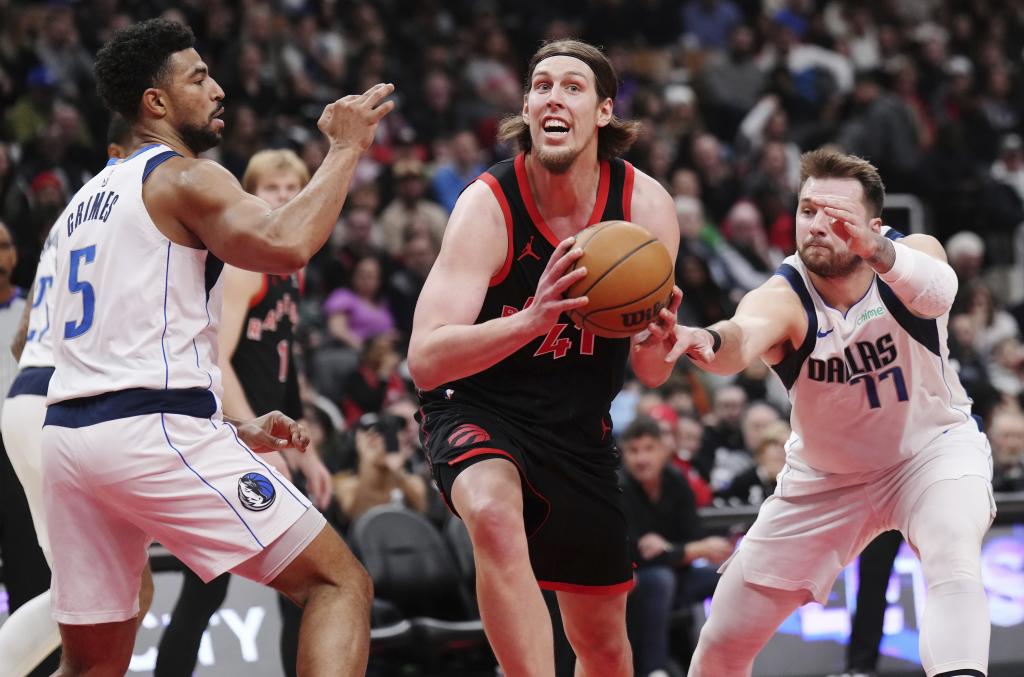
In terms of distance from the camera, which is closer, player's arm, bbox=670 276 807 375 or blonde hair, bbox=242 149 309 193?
player's arm, bbox=670 276 807 375

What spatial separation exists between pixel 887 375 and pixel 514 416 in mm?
1430

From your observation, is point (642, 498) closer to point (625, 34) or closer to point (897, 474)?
point (897, 474)

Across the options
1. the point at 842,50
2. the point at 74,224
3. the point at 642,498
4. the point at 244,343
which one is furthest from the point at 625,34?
the point at 74,224

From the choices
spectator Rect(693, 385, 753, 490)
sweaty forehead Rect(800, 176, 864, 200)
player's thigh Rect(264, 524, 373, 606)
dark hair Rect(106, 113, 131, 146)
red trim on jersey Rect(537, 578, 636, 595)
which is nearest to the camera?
player's thigh Rect(264, 524, 373, 606)

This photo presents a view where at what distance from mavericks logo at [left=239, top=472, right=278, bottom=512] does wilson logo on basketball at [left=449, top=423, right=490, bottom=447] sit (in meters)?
0.85

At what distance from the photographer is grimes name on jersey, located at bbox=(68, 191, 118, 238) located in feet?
14.6

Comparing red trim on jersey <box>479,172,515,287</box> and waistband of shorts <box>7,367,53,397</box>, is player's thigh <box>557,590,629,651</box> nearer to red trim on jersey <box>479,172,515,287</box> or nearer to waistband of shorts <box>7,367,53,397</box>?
red trim on jersey <box>479,172,515,287</box>

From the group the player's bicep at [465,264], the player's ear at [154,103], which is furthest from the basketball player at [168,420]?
the player's bicep at [465,264]

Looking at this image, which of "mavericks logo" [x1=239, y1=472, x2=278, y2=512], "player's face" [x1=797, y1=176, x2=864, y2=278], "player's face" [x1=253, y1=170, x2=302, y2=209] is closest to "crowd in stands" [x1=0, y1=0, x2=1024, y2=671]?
"player's face" [x1=253, y1=170, x2=302, y2=209]

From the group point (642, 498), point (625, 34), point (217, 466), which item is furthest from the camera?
point (625, 34)

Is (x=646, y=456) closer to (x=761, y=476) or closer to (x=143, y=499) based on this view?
(x=761, y=476)

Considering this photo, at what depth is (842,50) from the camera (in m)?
17.5

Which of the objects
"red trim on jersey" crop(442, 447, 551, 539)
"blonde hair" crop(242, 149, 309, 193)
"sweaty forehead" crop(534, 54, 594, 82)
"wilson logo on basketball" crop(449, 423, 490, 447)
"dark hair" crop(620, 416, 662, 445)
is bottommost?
"dark hair" crop(620, 416, 662, 445)

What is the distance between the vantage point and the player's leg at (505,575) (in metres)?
4.74
